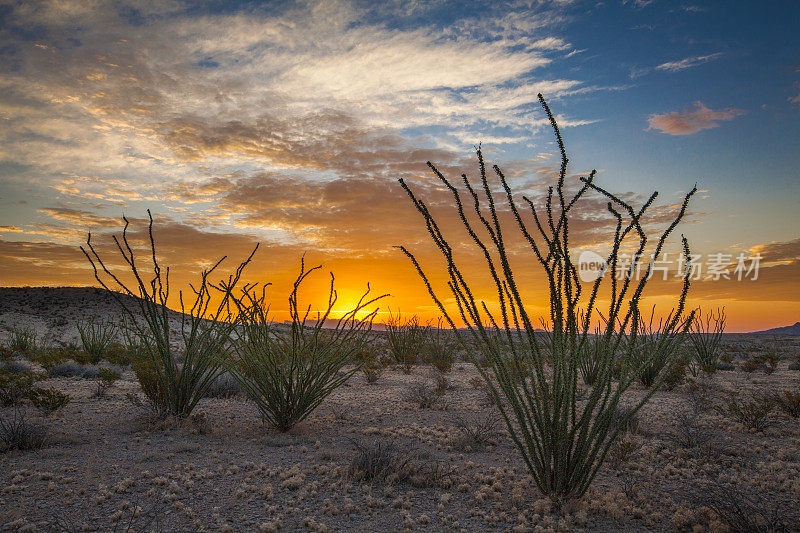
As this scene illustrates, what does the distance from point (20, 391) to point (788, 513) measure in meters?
10.5

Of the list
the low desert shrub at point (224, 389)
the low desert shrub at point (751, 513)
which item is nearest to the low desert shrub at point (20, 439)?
the low desert shrub at point (224, 389)

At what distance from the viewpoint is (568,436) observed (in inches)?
172

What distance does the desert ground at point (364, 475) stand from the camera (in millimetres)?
4039

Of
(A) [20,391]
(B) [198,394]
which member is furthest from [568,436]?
(A) [20,391]

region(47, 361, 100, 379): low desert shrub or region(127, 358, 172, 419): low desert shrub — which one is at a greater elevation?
region(127, 358, 172, 419): low desert shrub

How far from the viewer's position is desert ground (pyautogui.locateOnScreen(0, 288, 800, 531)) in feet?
13.3

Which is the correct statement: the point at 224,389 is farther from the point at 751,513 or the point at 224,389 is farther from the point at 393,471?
the point at 751,513

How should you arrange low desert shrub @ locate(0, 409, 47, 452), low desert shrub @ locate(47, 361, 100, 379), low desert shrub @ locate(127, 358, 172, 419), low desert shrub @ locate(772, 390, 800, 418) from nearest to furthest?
low desert shrub @ locate(0, 409, 47, 452)
low desert shrub @ locate(127, 358, 172, 419)
low desert shrub @ locate(772, 390, 800, 418)
low desert shrub @ locate(47, 361, 100, 379)

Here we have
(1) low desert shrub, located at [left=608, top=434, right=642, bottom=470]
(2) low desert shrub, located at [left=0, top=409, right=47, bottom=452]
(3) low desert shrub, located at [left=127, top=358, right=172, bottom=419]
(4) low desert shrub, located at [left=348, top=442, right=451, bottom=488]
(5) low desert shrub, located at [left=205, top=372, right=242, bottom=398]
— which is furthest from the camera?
(5) low desert shrub, located at [left=205, top=372, right=242, bottom=398]

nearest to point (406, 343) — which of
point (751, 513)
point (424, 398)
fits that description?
point (424, 398)

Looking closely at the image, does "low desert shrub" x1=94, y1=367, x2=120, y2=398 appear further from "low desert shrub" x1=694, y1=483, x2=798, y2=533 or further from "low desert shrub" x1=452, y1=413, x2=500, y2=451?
"low desert shrub" x1=694, y1=483, x2=798, y2=533

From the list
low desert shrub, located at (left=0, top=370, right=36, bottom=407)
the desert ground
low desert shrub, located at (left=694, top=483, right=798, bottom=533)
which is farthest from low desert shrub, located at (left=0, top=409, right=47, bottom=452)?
low desert shrub, located at (left=694, top=483, right=798, bottom=533)

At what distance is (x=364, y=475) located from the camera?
487cm

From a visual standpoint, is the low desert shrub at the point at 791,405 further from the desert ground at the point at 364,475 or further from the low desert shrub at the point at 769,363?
the low desert shrub at the point at 769,363
